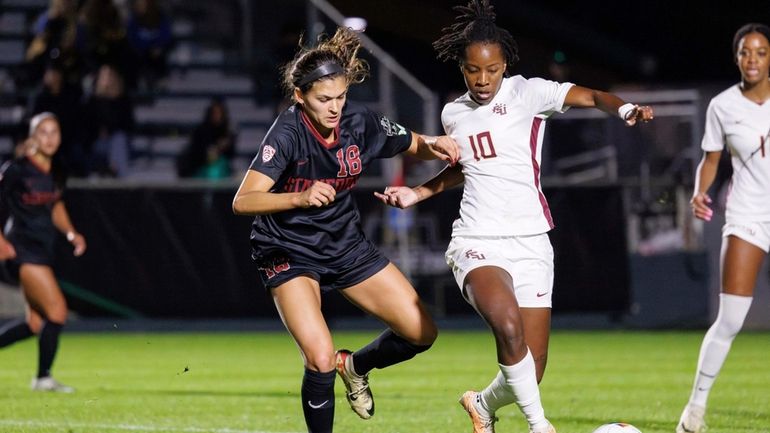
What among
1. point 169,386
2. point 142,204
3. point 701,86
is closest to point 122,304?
point 142,204

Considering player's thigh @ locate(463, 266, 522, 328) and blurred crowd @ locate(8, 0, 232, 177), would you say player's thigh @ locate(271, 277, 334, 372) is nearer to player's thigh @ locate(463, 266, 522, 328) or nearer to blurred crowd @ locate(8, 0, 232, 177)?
player's thigh @ locate(463, 266, 522, 328)

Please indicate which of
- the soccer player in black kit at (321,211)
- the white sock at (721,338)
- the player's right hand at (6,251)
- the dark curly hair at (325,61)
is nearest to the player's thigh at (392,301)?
the soccer player in black kit at (321,211)

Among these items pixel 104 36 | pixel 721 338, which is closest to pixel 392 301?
pixel 721 338

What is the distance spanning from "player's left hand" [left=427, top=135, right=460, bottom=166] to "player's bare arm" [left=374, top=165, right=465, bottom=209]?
23 cm

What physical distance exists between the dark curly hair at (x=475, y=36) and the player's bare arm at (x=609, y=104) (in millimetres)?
431

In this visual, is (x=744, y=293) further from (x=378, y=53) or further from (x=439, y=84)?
(x=439, y=84)

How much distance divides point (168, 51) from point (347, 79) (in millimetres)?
15245

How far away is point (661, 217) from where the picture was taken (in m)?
17.5

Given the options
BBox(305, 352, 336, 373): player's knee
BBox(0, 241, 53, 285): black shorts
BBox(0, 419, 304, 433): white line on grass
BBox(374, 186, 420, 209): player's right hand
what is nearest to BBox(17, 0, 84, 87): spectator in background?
BBox(0, 241, 53, 285): black shorts

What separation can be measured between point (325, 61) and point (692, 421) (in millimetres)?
3035

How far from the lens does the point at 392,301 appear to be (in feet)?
24.0

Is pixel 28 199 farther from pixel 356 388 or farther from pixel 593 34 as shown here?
pixel 593 34

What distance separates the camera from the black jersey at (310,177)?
6.80 m

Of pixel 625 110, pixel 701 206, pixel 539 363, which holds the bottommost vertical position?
pixel 539 363
